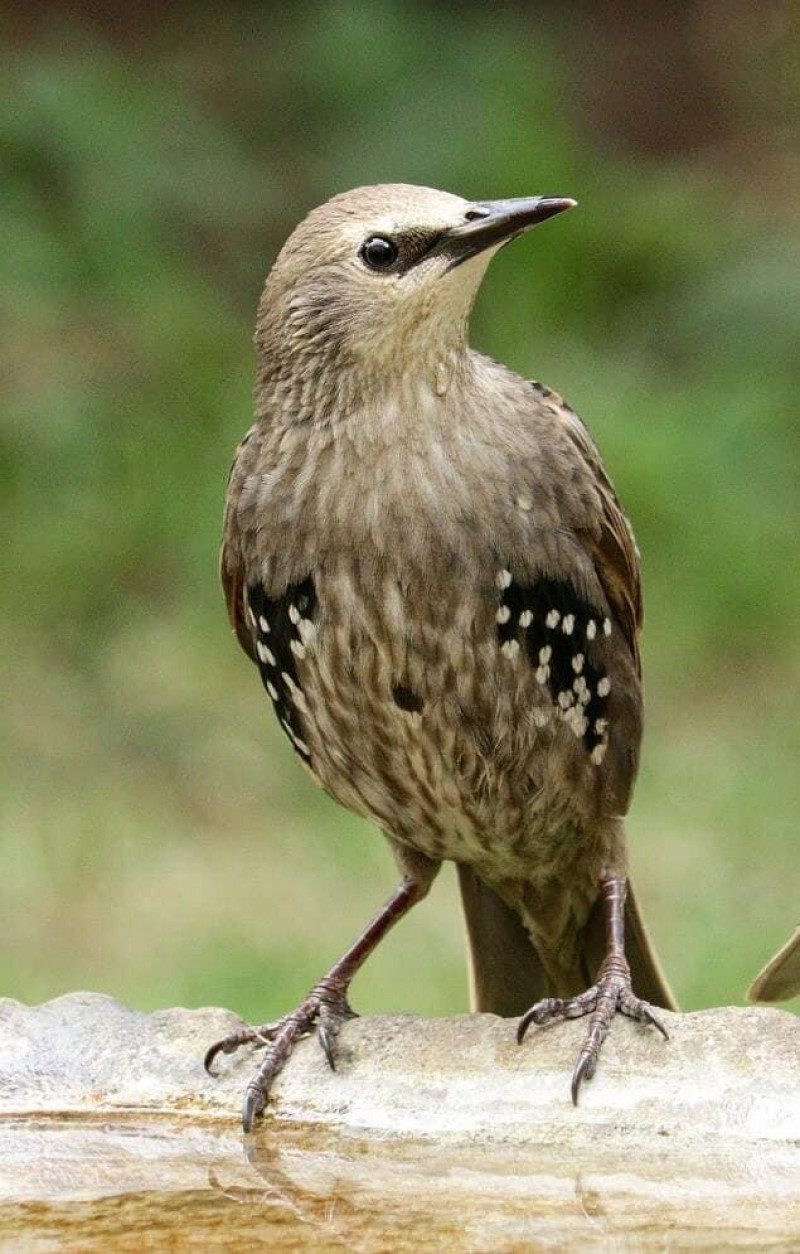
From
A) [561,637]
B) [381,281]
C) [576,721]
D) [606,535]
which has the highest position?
[381,281]

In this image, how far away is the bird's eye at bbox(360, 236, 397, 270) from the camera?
3.44 m

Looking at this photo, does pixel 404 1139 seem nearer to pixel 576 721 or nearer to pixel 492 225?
pixel 576 721

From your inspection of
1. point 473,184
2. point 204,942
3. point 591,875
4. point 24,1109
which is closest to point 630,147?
point 473,184

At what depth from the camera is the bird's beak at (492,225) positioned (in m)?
3.34

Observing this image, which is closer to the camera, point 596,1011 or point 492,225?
point 492,225

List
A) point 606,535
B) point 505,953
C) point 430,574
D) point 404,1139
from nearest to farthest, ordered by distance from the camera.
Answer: point 404,1139, point 430,574, point 606,535, point 505,953

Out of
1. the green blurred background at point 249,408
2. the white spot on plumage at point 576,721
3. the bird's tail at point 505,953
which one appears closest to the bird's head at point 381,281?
the white spot on plumage at point 576,721

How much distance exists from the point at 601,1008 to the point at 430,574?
2.33ft

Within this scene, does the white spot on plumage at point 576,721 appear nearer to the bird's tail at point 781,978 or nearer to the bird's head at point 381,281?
the bird's tail at point 781,978

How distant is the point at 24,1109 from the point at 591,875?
1.09m

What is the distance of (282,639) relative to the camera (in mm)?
3768

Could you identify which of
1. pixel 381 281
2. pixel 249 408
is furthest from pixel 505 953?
pixel 249 408

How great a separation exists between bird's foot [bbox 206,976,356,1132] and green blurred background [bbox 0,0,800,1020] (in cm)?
185

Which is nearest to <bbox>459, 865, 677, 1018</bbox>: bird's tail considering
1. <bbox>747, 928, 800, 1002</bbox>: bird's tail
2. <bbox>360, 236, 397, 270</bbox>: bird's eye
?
<bbox>747, 928, 800, 1002</bbox>: bird's tail
